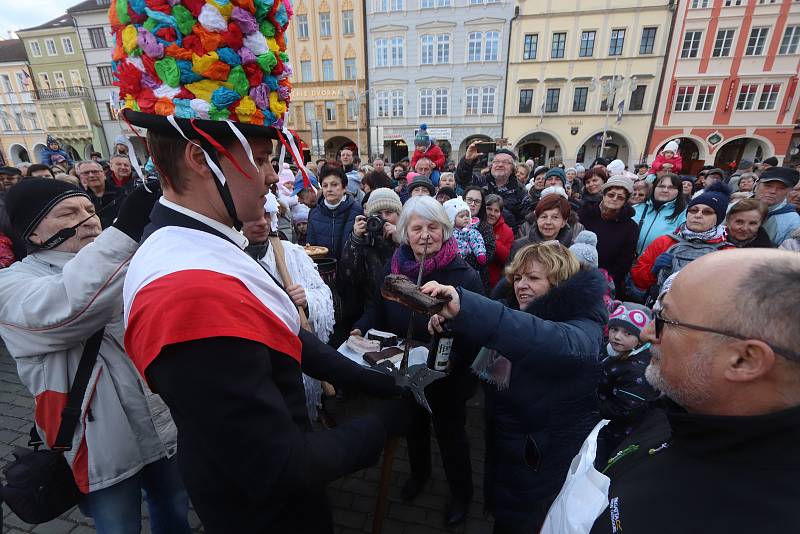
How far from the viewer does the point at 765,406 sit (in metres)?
0.93

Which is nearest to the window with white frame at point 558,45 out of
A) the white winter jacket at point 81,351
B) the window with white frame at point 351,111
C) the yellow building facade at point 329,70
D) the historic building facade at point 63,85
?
the yellow building facade at point 329,70

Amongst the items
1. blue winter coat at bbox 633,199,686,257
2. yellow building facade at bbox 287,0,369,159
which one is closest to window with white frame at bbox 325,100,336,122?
yellow building facade at bbox 287,0,369,159

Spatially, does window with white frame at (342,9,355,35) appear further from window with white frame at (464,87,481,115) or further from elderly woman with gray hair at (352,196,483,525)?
elderly woman with gray hair at (352,196,483,525)

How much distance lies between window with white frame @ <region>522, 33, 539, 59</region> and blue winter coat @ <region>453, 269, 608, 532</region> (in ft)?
90.7

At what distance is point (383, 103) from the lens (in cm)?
2730

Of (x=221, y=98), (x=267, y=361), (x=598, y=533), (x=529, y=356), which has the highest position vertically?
(x=221, y=98)

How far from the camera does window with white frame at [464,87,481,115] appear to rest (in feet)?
83.4

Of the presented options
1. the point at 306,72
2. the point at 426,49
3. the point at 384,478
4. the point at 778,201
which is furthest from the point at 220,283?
the point at 306,72

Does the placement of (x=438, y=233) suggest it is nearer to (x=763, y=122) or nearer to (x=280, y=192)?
(x=280, y=192)

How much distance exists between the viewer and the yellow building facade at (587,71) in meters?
22.6

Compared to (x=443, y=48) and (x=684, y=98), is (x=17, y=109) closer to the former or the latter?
(x=443, y=48)

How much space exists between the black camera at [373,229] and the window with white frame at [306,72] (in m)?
29.6

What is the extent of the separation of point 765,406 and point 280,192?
4.89 metres

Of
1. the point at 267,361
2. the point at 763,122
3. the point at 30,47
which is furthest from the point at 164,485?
the point at 30,47
